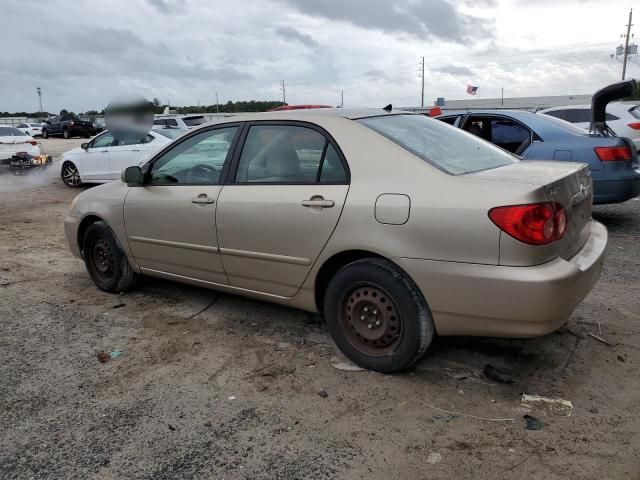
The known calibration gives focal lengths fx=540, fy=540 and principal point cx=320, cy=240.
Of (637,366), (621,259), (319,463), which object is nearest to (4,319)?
(319,463)

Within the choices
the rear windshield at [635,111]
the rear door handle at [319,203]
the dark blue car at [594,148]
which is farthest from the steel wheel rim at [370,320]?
the rear windshield at [635,111]

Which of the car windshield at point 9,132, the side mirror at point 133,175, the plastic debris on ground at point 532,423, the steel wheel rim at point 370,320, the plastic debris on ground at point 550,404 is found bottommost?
the plastic debris on ground at point 532,423

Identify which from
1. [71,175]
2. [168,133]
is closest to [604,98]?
[168,133]

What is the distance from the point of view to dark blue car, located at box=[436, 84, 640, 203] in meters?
6.30

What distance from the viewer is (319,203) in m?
3.33

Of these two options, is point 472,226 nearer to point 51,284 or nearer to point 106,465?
point 106,465

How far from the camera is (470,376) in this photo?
3281 millimetres

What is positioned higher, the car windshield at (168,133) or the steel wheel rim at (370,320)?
the car windshield at (168,133)

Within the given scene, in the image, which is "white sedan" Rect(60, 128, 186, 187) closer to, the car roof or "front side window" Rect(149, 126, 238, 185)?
"front side window" Rect(149, 126, 238, 185)

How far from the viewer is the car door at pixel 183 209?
397 centimetres

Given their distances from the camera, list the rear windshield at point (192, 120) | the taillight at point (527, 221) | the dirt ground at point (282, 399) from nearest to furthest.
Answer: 1. the dirt ground at point (282, 399)
2. the taillight at point (527, 221)
3. the rear windshield at point (192, 120)

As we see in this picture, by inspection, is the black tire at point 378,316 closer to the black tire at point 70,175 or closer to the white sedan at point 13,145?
the black tire at point 70,175

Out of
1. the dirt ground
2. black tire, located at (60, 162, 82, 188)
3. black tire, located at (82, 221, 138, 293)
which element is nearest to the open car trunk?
the dirt ground

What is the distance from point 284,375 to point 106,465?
116cm
